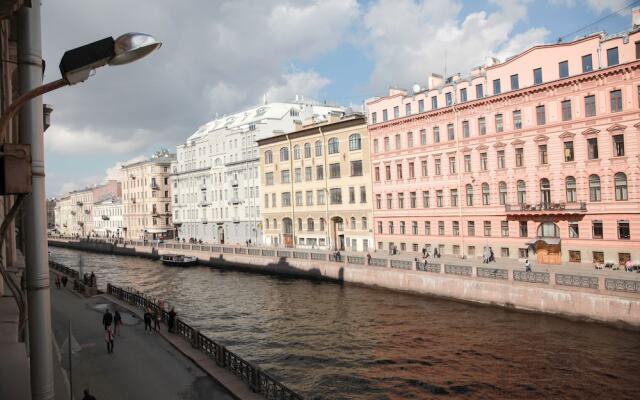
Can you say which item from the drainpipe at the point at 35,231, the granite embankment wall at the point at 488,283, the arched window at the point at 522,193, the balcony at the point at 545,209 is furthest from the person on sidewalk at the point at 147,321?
the arched window at the point at 522,193

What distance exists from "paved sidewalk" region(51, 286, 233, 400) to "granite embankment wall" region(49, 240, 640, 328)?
1956 cm

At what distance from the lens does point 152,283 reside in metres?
49.0

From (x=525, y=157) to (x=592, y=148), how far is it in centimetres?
514

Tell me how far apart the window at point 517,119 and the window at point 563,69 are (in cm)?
427

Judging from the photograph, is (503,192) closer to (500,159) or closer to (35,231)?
(500,159)

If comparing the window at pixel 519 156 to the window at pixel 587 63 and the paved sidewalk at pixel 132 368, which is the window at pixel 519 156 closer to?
the window at pixel 587 63

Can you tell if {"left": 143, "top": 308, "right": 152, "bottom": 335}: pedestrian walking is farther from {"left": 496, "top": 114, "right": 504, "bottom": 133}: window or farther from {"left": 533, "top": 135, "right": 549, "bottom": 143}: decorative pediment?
{"left": 496, "top": 114, "right": 504, "bottom": 133}: window

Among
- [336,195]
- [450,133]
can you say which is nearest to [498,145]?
[450,133]

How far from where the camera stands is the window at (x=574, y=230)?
36.4 meters

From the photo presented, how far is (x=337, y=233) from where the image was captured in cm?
5800

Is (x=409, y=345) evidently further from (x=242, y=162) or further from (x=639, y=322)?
(x=242, y=162)

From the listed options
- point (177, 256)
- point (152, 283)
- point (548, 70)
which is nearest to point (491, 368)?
point (548, 70)

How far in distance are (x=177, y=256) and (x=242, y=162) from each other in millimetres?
18162

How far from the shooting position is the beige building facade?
102 metres
